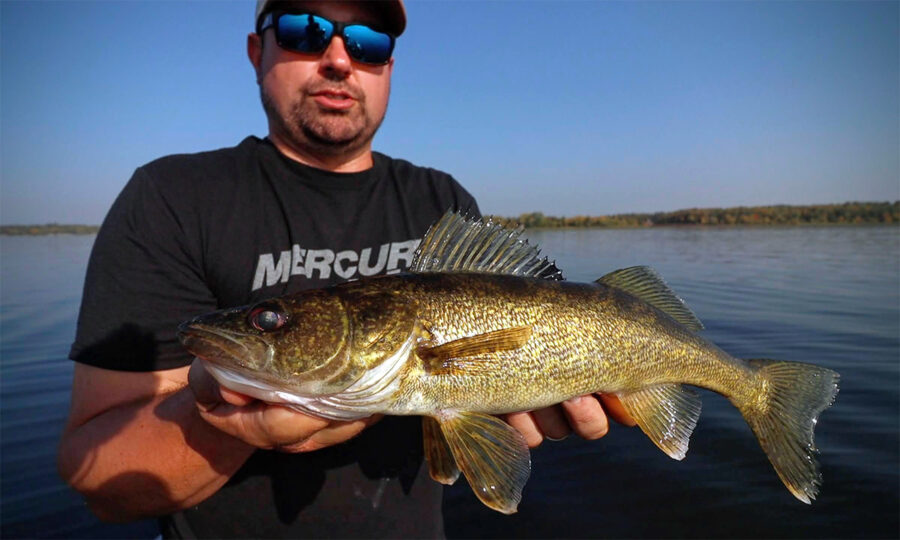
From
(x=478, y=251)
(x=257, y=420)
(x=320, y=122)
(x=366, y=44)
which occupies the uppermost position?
(x=366, y=44)

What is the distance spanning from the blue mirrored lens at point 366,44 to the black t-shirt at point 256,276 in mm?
797

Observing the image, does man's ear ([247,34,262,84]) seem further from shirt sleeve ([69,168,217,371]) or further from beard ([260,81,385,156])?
shirt sleeve ([69,168,217,371])

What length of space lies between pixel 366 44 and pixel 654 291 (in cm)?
238

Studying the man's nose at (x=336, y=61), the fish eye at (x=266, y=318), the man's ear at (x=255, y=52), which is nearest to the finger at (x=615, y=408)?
the fish eye at (x=266, y=318)

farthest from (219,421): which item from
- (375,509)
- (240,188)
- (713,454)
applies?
(713,454)

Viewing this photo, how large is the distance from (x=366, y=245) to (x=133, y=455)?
1562 mm

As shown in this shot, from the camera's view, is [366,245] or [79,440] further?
[366,245]

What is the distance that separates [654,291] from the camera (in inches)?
113

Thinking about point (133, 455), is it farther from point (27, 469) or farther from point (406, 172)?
point (27, 469)

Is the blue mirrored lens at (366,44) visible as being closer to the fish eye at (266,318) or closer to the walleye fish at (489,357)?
the walleye fish at (489,357)

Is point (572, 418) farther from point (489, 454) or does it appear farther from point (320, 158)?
point (320, 158)

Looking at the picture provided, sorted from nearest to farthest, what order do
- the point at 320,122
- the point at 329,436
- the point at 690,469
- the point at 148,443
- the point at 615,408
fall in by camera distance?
the point at 329,436, the point at 148,443, the point at 615,408, the point at 320,122, the point at 690,469

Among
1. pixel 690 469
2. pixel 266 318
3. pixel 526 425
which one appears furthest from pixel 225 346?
pixel 690 469

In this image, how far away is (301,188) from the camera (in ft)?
10.0
